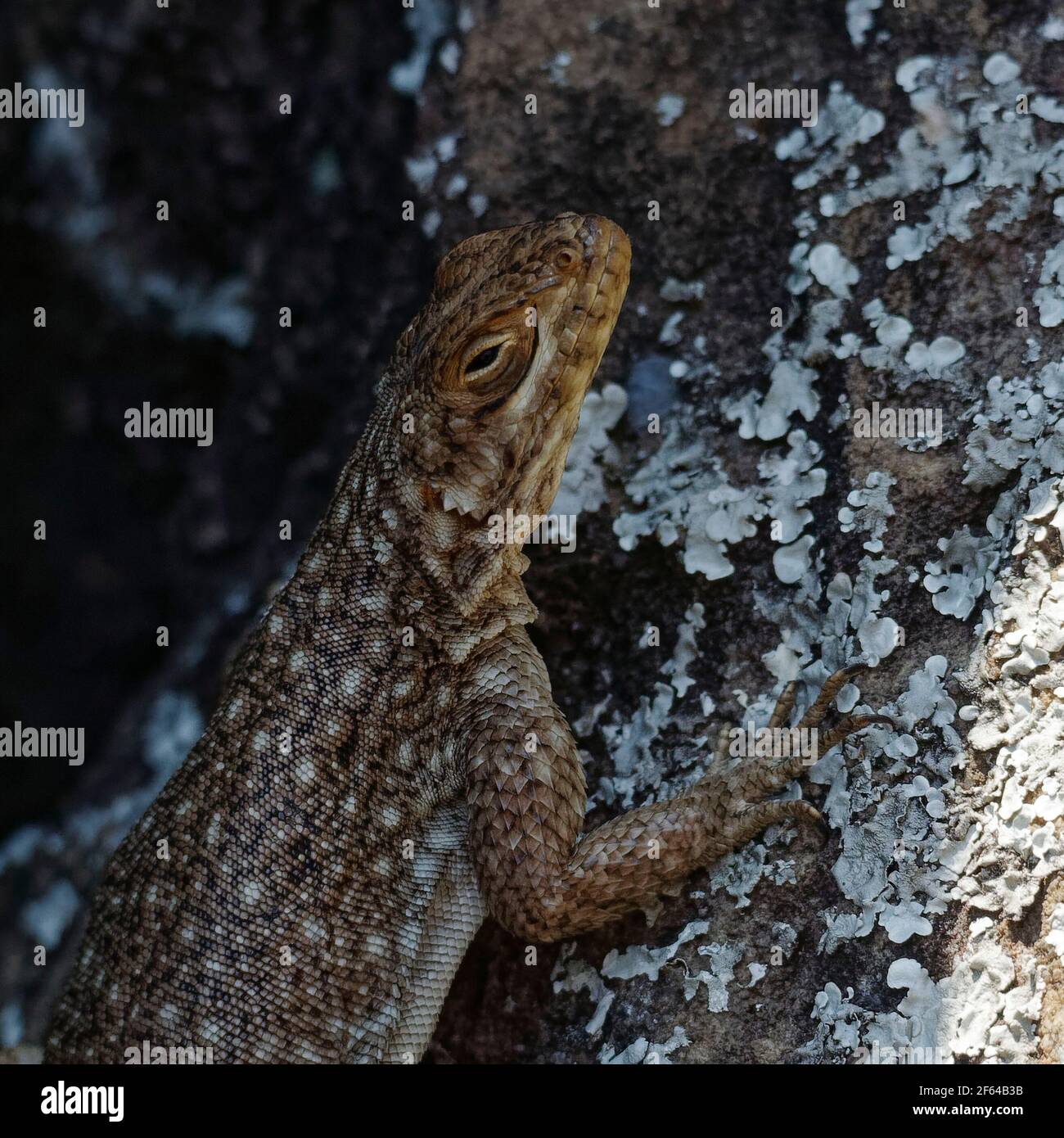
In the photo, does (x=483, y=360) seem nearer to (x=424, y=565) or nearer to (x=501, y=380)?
(x=501, y=380)

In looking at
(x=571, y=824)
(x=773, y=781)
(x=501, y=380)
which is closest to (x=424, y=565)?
(x=501, y=380)

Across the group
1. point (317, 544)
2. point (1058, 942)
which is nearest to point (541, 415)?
point (317, 544)

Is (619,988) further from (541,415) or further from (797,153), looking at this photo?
(797,153)

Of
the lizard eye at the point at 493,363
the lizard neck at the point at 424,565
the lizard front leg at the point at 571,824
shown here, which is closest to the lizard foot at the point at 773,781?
the lizard front leg at the point at 571,824

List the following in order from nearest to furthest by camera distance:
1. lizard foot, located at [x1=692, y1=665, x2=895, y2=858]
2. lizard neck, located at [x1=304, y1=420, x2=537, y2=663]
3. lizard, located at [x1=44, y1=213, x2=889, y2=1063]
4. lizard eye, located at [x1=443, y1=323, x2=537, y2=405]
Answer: lizard foot, located at [x1=692, y1=665, x2=895, y2=858], lizard, located at [x1=44, y1=213, x2=889, y2=1063], lizard eye, located at [x1=443, y1=323, x2=537, y2=405], lizard neck, located at [x1=304, y1=420, x2=537, y2=663]

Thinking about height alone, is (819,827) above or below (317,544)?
below

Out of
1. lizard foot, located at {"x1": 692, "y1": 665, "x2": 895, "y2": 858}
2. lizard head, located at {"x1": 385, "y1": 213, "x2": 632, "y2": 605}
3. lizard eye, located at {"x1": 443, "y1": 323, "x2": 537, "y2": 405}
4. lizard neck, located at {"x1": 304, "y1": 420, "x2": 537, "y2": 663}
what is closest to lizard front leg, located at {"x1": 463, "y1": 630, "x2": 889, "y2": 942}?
lizard foot, located at {"x1": 692, "y1": 665, "x2": 895, "y2": 858}

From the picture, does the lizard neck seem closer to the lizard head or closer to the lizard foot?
the lizard head

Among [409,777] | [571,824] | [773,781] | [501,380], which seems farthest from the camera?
[409,777]
